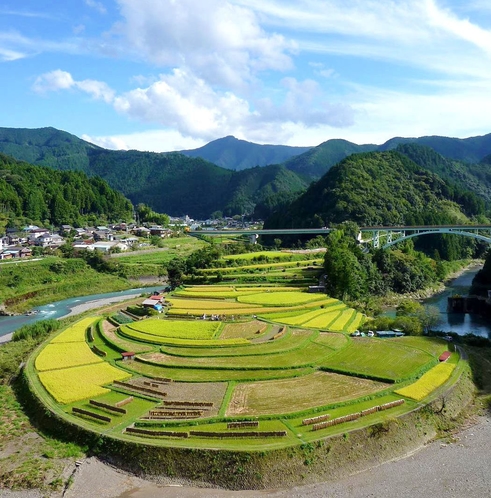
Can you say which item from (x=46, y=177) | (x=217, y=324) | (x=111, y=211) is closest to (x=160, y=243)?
(x=111, y=211)

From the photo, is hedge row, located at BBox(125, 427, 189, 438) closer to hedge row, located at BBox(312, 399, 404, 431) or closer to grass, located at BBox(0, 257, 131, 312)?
hedge row, located at BBox(312, 399, 404, 431)

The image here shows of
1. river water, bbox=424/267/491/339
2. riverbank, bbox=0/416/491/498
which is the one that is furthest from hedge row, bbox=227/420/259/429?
river water, bbox=424/267/491/339

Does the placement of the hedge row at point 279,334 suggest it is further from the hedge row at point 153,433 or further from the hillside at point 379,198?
the hillside at point 379,198

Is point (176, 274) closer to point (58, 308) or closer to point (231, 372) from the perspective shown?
point (58, 308)

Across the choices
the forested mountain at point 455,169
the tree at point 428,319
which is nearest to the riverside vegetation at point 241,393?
the tree at point 428,319

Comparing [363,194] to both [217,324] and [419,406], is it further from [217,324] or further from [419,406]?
[419,406]

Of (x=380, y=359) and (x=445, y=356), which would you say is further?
(x=445, y=356)

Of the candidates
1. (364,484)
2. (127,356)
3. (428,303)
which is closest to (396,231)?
(428,303)
